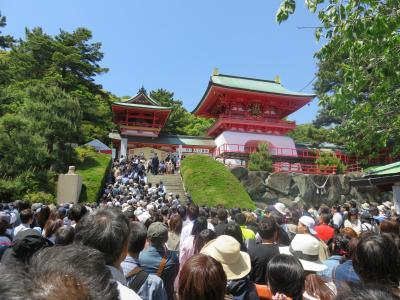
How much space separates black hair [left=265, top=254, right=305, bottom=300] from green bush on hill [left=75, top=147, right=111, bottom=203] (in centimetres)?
1325

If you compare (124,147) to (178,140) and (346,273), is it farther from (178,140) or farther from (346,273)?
(346,273)

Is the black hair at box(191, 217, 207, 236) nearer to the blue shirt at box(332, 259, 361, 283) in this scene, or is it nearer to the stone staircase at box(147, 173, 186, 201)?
the blue shirt at box(332, 259, 361, 283)

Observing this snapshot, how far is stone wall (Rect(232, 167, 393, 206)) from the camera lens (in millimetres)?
18078

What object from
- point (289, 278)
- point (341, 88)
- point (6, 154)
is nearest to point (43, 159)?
point (6, 154)

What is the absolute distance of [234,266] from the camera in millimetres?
2447

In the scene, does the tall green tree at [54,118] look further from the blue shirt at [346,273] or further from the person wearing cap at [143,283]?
the blue shirt at [346,273]

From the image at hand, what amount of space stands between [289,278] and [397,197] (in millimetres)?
6549

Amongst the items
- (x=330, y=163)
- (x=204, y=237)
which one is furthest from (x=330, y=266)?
(x=330, y=163)

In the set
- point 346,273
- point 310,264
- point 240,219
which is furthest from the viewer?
point 240,219

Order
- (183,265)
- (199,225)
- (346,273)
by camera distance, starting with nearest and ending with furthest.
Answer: (183,265)
(346,273)
(199,225)

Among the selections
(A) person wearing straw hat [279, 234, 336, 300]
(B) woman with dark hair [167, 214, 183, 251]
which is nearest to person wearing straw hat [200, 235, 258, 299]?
(A) person wearing straw hat [279, 234, 336, 300]

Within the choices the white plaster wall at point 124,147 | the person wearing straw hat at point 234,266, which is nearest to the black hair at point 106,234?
the person wearing straw hat at point 234,266

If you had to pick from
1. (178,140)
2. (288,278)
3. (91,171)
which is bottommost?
(288,278)

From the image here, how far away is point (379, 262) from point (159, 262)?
73.7 inches
